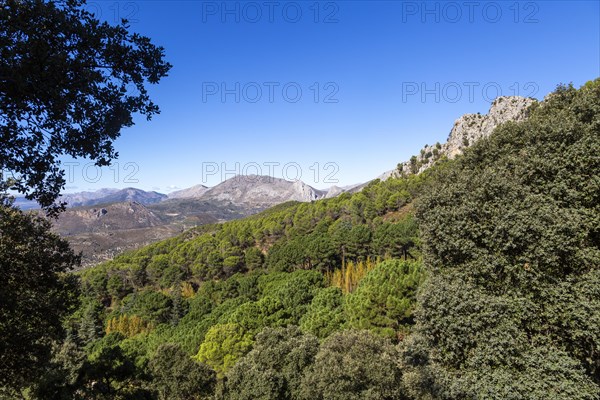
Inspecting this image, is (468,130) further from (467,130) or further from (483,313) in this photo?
(483,313)

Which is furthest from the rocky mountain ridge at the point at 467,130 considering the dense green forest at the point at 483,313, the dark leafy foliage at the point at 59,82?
the dark leafy foliage at the point at 59,82

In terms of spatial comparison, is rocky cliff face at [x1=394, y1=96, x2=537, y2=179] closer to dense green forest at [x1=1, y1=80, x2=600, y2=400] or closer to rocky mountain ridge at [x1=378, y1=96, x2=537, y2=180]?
rocky mountain ridge at [x1=378, y1=96, x2=537, y2=180]

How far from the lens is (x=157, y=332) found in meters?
65.2

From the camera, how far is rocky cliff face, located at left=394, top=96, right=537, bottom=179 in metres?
125

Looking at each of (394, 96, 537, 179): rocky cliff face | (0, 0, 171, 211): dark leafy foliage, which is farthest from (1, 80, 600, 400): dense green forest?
(394, 96, 537, 179): rocky cliff face

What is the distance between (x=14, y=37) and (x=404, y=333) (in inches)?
1323

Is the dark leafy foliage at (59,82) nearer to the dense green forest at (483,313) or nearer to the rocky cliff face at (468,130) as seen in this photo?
the dense green forest at (483,313)

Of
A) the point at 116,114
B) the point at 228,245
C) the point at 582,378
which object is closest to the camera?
the point at 116,114

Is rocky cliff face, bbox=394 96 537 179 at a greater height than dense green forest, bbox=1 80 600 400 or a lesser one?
greater

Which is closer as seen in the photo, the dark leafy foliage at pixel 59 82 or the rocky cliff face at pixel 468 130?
the dark leafy foliage at pixel 59 82

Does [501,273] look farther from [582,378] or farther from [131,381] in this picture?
[131,381]

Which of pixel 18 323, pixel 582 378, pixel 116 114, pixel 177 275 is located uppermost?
pixel 116 114

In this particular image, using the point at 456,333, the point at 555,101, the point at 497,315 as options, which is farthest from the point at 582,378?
the point at 555,101

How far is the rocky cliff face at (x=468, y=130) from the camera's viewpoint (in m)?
125
